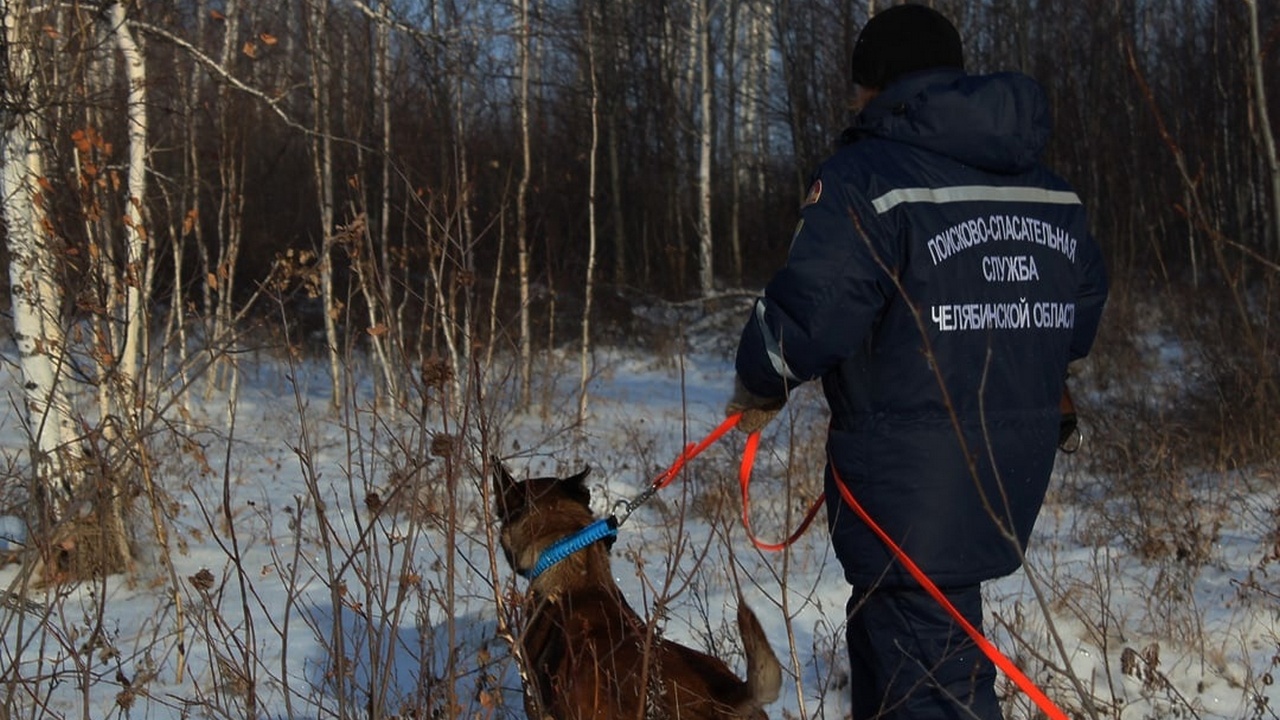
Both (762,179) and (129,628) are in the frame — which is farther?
(762,179)

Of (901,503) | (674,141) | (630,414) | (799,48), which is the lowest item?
(630,414)

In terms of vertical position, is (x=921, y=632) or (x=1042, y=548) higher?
(x=921, y=632)

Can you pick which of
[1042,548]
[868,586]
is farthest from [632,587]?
[868,586]

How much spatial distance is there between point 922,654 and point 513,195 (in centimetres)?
1778

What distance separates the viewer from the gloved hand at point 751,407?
2.60m

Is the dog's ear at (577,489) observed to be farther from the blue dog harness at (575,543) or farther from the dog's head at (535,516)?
the blue dog harness at (575,543)

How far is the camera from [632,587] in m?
5.49

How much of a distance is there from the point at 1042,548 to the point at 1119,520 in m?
0.44

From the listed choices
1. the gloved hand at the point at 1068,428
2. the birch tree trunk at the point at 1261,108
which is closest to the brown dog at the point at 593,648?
the gloved hand at the point at 1068,428

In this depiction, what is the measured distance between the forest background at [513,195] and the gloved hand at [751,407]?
0.65 meters

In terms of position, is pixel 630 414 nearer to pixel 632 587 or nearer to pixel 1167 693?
pixel 632 587

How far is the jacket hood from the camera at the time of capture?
238cm

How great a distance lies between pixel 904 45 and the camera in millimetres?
2549

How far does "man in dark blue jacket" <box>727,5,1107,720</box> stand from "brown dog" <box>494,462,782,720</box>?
328mm
